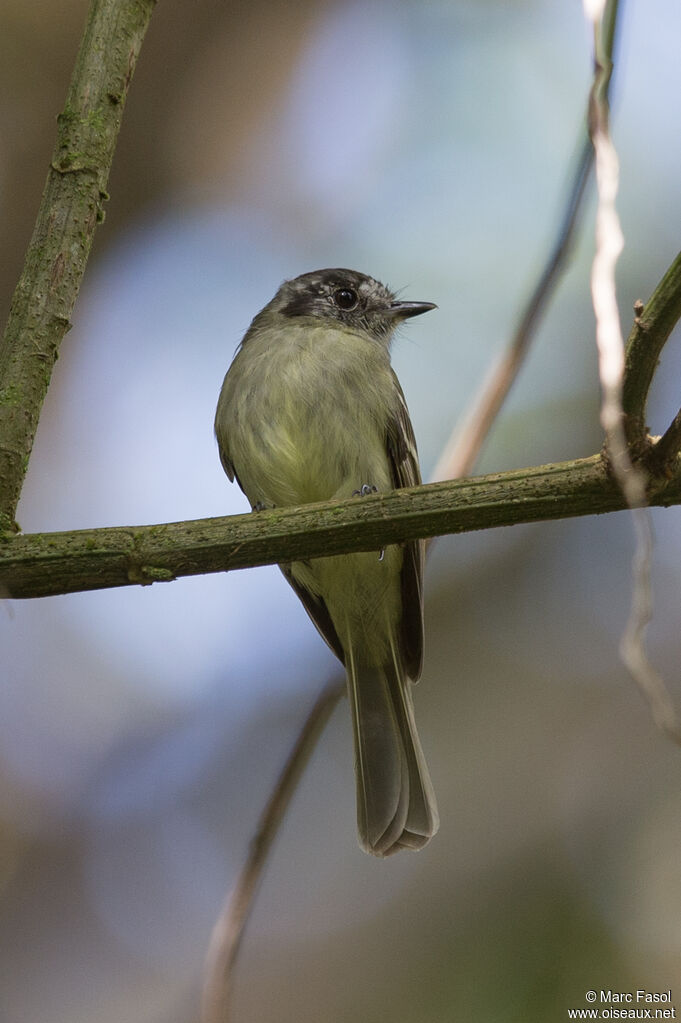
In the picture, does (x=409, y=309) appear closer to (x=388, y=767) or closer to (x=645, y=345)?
(x=388, y=767)

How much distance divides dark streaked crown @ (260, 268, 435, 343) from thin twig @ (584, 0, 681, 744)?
2.90 meters

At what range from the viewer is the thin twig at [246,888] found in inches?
75.8

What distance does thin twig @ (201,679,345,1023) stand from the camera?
1.93m

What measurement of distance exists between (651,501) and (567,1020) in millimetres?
2057

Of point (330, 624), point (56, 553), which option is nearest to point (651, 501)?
point (56, 553)

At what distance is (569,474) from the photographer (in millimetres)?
2377

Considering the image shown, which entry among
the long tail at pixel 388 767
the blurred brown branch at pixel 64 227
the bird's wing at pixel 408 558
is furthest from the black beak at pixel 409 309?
the blurred brown branch at pixel 64 227

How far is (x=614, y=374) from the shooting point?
2.17m

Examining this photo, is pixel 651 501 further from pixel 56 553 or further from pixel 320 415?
pixel 320 415

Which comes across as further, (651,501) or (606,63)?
(651,501)

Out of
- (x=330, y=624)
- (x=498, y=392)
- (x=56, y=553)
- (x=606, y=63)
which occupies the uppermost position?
(x=606, y=63)

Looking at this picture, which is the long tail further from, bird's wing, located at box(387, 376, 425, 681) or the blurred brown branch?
the blurred brown branch

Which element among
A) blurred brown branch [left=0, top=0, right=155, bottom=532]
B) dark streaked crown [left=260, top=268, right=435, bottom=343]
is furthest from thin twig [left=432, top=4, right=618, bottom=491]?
dark streaked crown [left=260, top=268, right=435, bottom=343]

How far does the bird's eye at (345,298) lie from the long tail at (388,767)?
1.81 m
